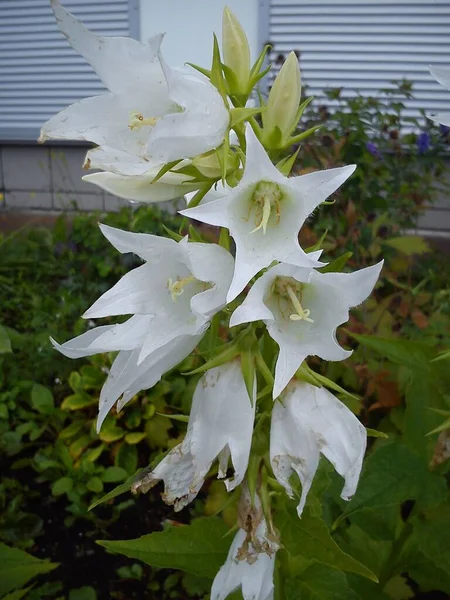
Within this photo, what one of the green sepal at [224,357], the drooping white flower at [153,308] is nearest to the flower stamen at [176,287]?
the drooping white flower at [153,308]

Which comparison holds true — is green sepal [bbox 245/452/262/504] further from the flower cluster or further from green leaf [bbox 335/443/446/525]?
green leaf [bbox 335/443/446/525]

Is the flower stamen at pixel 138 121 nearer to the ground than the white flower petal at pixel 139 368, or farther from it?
farther from it

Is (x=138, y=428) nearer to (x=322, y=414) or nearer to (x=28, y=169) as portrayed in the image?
(x=322, y=414)

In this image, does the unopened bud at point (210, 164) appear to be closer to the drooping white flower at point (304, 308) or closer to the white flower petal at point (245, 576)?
the drooping white flower at point (304, 308)

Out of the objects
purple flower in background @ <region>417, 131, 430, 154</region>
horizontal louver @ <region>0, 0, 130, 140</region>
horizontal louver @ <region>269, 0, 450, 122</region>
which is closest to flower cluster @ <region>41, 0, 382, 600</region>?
purple flower in background @ <region>417, 131, 430, 154</region>

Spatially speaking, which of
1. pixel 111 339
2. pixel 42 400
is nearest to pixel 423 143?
pixel 42 400

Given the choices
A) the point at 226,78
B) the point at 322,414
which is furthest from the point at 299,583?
the point at 226,78

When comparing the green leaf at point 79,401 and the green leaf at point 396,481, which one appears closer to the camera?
the green leaf at point 396,481

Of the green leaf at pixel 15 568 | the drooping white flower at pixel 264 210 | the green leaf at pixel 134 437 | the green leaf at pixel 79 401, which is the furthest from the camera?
the green leaf at pixel 79 401
